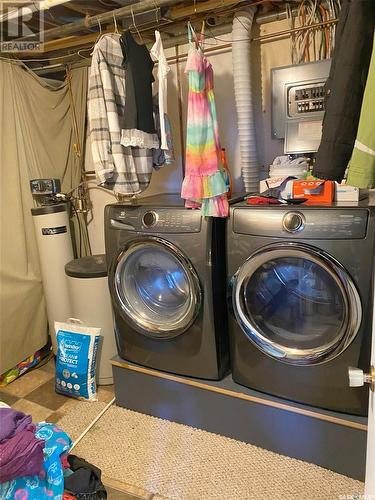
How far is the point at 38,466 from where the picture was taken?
3.89 feet

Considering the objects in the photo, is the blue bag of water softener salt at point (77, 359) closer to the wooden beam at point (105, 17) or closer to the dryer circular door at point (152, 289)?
the dryer circular door at point (152, 289)

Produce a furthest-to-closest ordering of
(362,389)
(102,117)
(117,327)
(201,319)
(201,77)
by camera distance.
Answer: (117,327) < (102,117) < (201,319) < (201,77) < (362,389)

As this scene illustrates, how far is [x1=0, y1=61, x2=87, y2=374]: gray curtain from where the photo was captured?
2.32 m

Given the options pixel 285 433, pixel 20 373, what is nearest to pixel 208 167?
pixel 285 433

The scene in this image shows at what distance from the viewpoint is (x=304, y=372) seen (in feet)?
5.04

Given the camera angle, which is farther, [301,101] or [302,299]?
[301,101]

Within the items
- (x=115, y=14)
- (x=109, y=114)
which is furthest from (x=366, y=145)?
(x=115, y=14)

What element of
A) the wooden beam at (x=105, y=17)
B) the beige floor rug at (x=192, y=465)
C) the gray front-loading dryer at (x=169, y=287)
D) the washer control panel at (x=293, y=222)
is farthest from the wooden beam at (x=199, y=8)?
the beige floor rug at (x=192, y=465)

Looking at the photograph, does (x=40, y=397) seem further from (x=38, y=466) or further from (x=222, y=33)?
(x=222, y=33)

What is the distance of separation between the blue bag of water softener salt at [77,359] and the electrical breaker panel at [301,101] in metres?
1.46

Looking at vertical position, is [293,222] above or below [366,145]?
below

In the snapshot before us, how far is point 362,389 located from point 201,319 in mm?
693

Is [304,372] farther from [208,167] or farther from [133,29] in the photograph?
[133,29]

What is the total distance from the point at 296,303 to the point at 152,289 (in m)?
0.74
